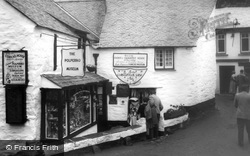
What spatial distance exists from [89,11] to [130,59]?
197 inches

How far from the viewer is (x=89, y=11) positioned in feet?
53.9

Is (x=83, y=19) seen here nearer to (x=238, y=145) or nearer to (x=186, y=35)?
(x=186, y=35)

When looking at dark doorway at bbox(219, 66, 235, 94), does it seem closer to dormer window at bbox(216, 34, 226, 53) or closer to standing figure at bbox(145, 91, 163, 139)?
dormer window at bbox(216, 34, 226, 53)

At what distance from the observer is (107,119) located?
1411 centimetres

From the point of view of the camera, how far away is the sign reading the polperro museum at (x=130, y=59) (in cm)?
1359

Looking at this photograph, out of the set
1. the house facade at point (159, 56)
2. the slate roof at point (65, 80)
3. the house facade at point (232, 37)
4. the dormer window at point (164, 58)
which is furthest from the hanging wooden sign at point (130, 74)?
the house facade at point (232, 37)

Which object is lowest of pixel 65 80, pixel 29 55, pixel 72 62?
pixel 65 80

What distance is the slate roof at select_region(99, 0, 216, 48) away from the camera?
13.6m

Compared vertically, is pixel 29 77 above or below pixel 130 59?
below

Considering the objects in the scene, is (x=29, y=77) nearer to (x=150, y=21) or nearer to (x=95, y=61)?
(x=95, y=61)

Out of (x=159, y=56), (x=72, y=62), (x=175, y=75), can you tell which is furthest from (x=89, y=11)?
(x=72, y=62)

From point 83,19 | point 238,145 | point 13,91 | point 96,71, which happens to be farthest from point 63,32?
point 238,145

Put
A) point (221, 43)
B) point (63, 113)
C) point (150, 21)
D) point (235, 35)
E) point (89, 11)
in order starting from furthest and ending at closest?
point (221, 43) → point (235, 35) → point (89, 11) → point (150, 21) → point (63, 113)

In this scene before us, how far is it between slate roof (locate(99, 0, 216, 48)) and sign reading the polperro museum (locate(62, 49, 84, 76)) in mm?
5142
